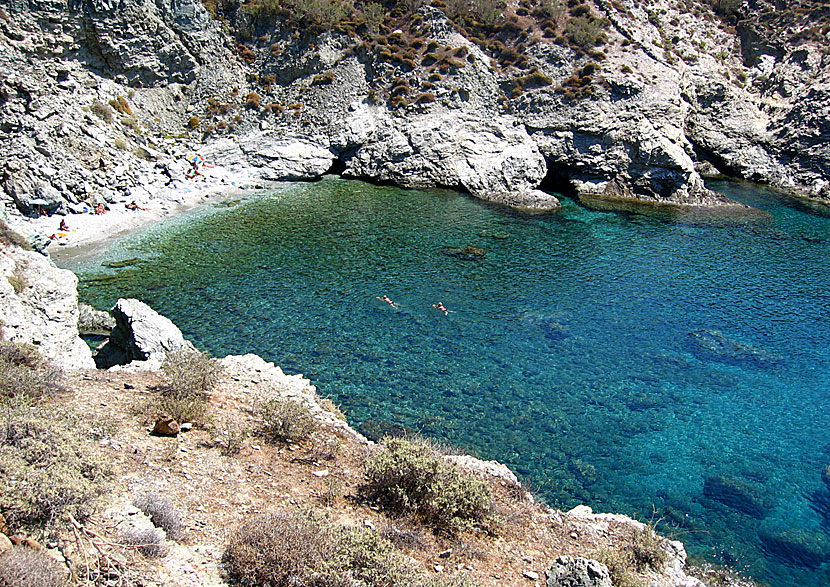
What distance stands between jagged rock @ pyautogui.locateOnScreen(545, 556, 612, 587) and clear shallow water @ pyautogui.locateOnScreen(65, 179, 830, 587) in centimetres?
676

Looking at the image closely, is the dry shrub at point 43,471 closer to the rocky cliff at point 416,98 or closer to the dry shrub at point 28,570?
the dry shrub at point 28,570

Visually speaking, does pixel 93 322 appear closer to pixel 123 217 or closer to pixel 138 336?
pixel 138 336

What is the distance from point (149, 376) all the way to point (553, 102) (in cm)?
4843

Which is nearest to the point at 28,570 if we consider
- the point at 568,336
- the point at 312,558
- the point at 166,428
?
the point at 312,558

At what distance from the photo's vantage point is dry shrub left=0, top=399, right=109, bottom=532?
314 inches

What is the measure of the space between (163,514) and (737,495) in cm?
1623

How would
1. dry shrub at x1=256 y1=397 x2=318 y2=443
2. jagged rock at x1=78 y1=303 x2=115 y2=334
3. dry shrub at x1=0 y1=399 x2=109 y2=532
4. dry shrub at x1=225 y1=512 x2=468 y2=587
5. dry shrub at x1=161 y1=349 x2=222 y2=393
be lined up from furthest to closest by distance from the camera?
1. jagged rock at x1=78 y1=303 x2=115 y2=334
2. dry shrub at x1=161 y1=349 x2=222 y2=393
3. dry shrub at x1=256 y1=397 x2=318 y2=443
4. dry shrub at x1=225 y1=512 x2=468 y2=587
5. dry shrub at x1=0 y1=399 x2=109 y2=532

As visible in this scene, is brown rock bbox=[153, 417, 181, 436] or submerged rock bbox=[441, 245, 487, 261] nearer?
brown rock bbox=[153, 417, 181, 436]

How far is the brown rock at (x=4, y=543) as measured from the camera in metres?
7.17

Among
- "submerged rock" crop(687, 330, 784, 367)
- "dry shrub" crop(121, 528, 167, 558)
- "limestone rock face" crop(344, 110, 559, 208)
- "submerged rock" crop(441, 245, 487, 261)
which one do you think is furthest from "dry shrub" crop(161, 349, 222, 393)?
"limestone rock face" crop(344, 110, 559, 208)

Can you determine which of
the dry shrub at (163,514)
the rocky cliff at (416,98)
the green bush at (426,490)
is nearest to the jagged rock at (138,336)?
the dry shrub at (163,514)

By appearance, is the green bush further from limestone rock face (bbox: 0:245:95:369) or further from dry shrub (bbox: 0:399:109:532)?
limestone rock face (bbox: 0:245:95:369)

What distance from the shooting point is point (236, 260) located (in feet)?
108

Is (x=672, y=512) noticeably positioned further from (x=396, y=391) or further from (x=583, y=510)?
(x=396, y=391)
